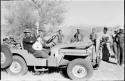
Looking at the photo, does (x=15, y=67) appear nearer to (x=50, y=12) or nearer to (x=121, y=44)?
(x=121, y=44)

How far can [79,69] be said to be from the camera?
8.34 m

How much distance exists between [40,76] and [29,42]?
118cm

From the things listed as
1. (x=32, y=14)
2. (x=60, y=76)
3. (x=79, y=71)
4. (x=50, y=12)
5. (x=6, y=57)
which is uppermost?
(x=50, y=12)

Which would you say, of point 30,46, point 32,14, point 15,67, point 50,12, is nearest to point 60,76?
point 30,46

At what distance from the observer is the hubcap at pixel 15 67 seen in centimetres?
871

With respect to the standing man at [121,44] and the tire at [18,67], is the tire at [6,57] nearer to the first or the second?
the tire at [18,67]

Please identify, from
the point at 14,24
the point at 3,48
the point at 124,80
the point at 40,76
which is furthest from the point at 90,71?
the point at 14,24

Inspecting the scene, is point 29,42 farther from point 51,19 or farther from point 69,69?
→ point 51,19

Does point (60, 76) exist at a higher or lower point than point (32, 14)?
lower

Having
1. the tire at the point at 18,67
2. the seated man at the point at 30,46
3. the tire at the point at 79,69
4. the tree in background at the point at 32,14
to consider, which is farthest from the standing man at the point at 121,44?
the tree in background at the point at 32,14

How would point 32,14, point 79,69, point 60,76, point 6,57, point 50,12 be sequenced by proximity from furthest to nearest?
point 50,12
point 32,14
point 60,76
point 6,57
point 79,69

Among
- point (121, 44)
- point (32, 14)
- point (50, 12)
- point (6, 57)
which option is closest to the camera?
point (6, 57)

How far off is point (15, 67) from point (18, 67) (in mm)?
108

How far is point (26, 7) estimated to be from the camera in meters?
26.4
